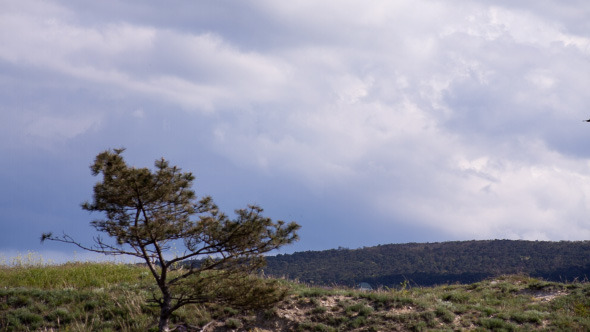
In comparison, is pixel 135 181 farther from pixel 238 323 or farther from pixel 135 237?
pixel 238 323

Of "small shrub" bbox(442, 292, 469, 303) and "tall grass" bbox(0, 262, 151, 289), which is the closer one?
"tall grass" bbox(0, 262, 151, 289)

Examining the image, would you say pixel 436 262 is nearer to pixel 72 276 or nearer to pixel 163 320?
pixel 72 276

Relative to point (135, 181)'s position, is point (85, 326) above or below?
below

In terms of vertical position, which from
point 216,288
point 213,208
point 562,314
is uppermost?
point 213,208

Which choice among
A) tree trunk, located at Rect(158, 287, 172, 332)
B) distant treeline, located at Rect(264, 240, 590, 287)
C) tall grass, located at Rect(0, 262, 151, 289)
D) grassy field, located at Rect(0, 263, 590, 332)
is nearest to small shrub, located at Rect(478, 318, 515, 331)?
grassy field, located at Rect(0, 263, 590, 332)

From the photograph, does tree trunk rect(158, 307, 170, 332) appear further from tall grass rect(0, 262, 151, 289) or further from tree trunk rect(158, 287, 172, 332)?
tall grass rect(0, 262, 151, 289)

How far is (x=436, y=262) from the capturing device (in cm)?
6412

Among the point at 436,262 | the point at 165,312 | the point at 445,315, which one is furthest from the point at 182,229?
the point at 436,262

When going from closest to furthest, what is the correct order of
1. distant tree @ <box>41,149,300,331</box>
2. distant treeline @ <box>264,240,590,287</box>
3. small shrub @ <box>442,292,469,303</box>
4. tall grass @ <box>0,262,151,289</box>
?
distant tree @ <box>41,149,300,331</box>, tall grass @ <box>0,262,151,289</box>, small shrub @ <box>442,292,469,303</box>, distant treeline @ <box>264,240,590,287</box>

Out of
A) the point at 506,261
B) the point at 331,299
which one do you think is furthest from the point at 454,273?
the point at 331,299

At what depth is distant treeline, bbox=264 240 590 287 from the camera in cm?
5650

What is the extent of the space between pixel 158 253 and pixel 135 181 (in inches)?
89.5

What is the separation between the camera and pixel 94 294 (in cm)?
1822

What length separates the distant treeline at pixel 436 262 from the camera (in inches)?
2224
